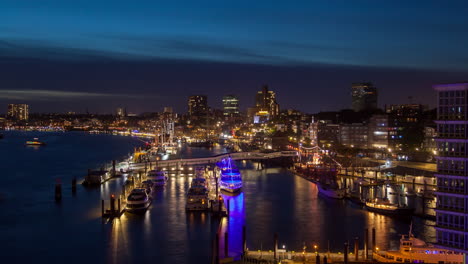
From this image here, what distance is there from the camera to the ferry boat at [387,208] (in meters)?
22.5

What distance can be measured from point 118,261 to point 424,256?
9.68 m

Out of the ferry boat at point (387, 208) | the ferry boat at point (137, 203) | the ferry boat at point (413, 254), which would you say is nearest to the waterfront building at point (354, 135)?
the ferry boat at point (387, 208)

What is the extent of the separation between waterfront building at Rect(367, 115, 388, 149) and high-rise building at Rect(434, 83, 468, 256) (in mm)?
40990

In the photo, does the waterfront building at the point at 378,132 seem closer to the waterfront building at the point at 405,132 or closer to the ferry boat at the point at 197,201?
the waterfront building at the point at 405,132

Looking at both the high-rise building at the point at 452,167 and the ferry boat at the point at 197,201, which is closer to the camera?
the high-rise building at the point at 452,167

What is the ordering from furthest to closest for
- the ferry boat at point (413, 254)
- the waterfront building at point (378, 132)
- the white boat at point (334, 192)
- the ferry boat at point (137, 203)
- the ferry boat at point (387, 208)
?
the waterfront building at point (378, 132) < the white boat at point (334, 192) < the ferry boat at point (137, 203) < the ferry boat at point (387, 208) < the ferry boat at point (413, 254)

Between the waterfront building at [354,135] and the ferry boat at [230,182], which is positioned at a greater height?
the waterfront building at [354,135]

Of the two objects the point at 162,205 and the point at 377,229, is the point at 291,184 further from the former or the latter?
the point at 377,229

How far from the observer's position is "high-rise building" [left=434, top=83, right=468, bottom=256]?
447 inches

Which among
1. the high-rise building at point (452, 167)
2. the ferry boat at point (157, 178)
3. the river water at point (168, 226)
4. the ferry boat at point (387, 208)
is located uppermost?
the high-rise building at point (452, 167)

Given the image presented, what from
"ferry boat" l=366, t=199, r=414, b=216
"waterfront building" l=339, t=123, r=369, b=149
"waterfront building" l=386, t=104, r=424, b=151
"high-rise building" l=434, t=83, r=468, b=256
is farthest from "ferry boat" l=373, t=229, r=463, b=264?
"waterfront building" l=339, t=123, r=369, b=149

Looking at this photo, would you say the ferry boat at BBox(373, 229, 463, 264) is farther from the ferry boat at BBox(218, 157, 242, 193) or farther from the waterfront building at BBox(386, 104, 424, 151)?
the waterfront building at BBox(386, 104, 424, 151)

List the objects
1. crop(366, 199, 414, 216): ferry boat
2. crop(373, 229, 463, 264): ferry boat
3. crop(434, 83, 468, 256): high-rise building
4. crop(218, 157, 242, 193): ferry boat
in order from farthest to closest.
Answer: crop(218, 157, 242, 193): ferry boat < crop(366, 199, 414, 216): ferry boat < crop(373, 229, 463, 264): ferry boat < crop(434, 83, 468, 256): high-rise building

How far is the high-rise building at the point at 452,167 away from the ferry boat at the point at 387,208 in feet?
36.6
